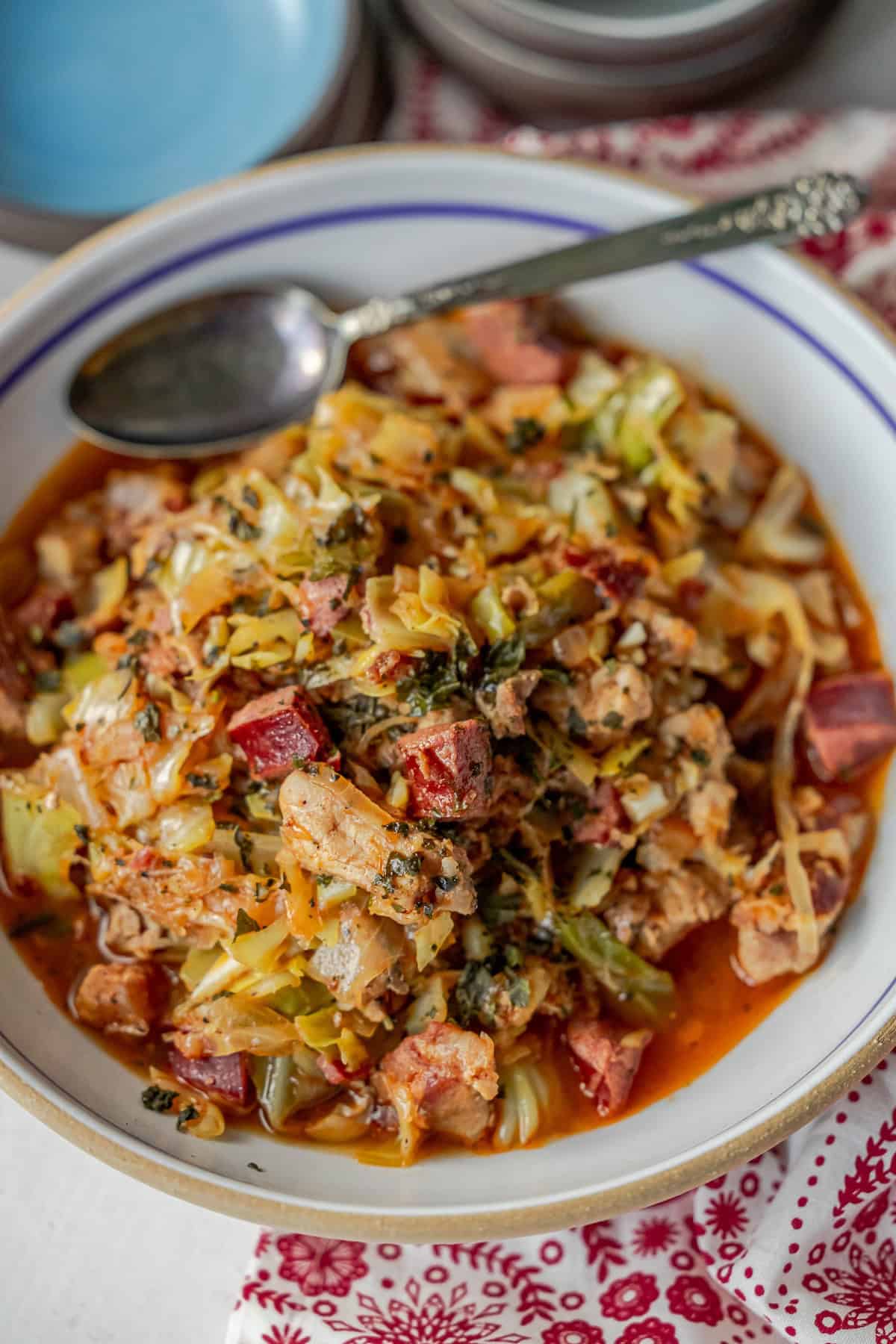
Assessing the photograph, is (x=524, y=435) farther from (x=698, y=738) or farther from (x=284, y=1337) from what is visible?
(x=284, y=1337)

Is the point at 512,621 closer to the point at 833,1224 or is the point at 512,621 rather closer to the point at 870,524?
the point at 870,524

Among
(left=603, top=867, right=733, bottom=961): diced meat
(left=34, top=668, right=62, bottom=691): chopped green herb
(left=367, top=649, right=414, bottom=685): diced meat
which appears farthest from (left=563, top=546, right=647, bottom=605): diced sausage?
(left=34, top=668, right=62, bottom=691): chopped green herb

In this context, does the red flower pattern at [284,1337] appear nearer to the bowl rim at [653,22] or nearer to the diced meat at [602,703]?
the diced meat at [602,703]

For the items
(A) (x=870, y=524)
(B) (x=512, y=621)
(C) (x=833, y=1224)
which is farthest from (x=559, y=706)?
(C) (x=833, y=1224)

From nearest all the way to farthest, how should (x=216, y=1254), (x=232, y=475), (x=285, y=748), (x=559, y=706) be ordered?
(x=285, y=748) → (x=559, y=706) → (x=216, y=1254) → (x=232, y=475)

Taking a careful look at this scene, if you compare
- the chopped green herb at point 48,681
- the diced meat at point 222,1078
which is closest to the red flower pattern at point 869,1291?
the diced meat at point 222,1078

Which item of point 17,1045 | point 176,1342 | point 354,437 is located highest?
point 354,437

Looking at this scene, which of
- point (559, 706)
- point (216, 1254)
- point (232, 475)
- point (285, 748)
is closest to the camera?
point (285, 748)

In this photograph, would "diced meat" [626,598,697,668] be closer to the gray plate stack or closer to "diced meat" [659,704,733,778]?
"diced meat" [659,704,733,778]
